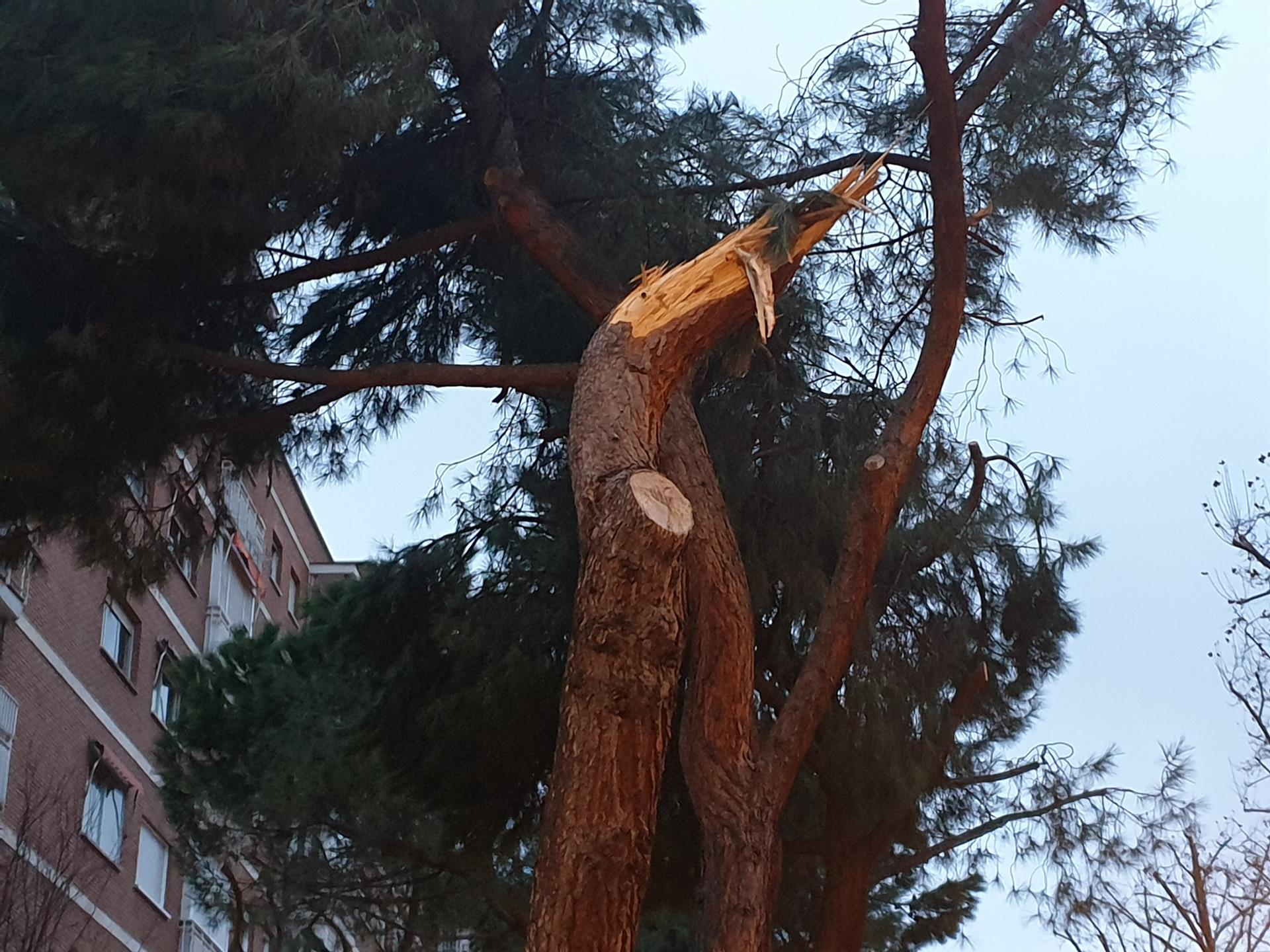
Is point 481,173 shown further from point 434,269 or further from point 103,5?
point 103,5

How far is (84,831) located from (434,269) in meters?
9.43

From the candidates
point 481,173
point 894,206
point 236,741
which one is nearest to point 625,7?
point 481,173

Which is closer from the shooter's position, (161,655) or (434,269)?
(434,269)

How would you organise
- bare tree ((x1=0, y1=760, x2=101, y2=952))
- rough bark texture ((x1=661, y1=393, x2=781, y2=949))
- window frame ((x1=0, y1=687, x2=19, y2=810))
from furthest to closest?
1. window frame ((x1=0, y1=687, x2=19, y2=810))
2. bare tree ((x1=0, y1=760, x2=101, y2=952))
3. rough bark texture ((x1=661, y1=393, x2=781, y2=949))

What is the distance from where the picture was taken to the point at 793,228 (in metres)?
6.27

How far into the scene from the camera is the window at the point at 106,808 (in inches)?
679

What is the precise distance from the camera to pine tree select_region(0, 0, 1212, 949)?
633 centimetres

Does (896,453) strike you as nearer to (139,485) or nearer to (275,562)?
(139,485)

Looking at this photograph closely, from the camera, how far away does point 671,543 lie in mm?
5406

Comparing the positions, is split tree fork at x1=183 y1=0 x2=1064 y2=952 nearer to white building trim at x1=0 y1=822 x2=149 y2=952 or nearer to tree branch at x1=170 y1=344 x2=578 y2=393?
tree branch at x1=170 y1=344 x2=578 y2=393

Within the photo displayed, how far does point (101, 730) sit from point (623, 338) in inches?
532

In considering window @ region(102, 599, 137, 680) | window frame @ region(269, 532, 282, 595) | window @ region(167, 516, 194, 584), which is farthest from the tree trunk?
window frame @ region(269, 532, 282, 595)

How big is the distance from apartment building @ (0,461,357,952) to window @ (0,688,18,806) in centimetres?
2

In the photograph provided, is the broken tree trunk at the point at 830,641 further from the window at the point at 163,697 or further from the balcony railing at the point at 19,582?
the window at the point at 163,697
